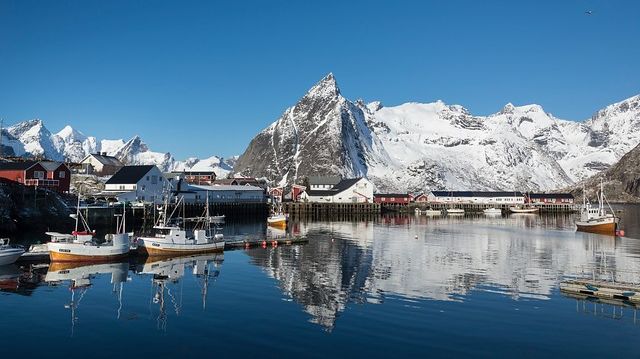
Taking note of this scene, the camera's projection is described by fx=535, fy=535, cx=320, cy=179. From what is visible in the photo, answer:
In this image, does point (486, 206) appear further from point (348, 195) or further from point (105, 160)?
point (105, 160)

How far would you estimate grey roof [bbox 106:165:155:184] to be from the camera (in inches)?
4033

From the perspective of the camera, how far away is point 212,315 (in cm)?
2786

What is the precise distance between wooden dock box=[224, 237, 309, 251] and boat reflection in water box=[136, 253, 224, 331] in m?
5.02

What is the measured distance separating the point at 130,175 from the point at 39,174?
54.1ft

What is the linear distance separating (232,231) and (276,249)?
25513 millimetres

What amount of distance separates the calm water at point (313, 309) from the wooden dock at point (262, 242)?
6208mm

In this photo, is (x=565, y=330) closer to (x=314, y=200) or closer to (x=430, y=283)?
(x=430, y=283)

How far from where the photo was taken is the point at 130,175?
104 meters

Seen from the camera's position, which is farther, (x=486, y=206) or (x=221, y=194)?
(x=486, y=206)

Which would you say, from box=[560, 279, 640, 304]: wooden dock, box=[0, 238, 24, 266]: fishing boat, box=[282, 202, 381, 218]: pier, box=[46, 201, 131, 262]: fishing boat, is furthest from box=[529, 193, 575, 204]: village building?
box=[0, 238, 24, 266]: fishing boat

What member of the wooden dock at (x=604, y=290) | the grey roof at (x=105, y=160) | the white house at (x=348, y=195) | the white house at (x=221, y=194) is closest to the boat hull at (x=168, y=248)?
the wooden dock at (x=604, y=290)

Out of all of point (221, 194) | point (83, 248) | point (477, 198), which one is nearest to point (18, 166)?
point (221, 194)

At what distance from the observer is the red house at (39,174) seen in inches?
3597

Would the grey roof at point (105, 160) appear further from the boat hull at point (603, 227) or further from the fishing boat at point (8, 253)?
the boat hull at point (603, 227)
